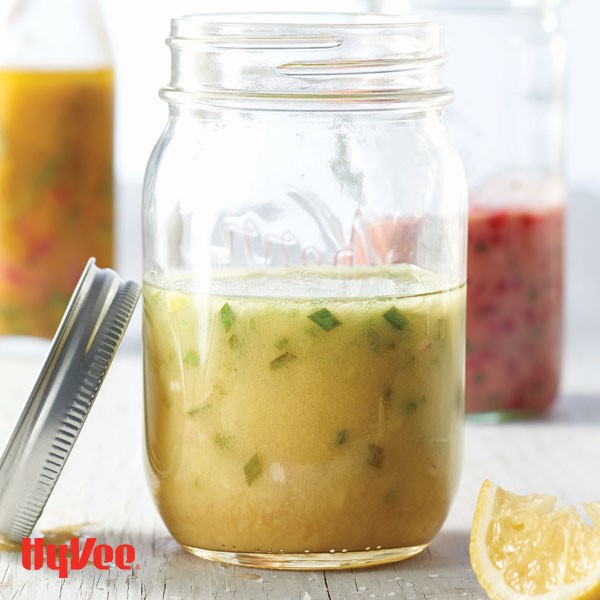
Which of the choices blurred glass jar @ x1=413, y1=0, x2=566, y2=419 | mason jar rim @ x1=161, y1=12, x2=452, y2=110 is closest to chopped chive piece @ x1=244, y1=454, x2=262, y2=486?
mason jar rim @ x1=161, y1=12, x2=452, y2=110

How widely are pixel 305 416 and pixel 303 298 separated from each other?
95 mm

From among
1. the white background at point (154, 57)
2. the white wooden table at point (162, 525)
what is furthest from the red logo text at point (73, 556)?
the white background at point (154, 57)

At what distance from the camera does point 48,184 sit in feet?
6.23

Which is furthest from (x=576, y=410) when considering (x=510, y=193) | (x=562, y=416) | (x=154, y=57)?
(x=154, y=57)

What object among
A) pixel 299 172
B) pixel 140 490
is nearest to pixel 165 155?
pixel 299 172

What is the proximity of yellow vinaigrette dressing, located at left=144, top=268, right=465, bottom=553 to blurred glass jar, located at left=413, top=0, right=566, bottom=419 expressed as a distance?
502 mm

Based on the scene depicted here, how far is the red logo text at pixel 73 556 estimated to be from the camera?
1.11 m

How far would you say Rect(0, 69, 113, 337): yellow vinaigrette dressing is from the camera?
1.87 metres

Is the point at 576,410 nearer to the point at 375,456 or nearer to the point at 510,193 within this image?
the point at 510,193

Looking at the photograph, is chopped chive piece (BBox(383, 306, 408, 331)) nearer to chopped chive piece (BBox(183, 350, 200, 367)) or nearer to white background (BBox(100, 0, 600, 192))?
chopped chive piece (BBox(183, 350, 200, 367))

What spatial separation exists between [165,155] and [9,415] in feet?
2.03

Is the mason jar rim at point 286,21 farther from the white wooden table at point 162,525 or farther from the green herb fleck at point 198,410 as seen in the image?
the white wooden table at point 162,525

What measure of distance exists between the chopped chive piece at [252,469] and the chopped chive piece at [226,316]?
108 millimetres

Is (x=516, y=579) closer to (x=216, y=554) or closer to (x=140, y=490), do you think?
(x=216, y=554)
